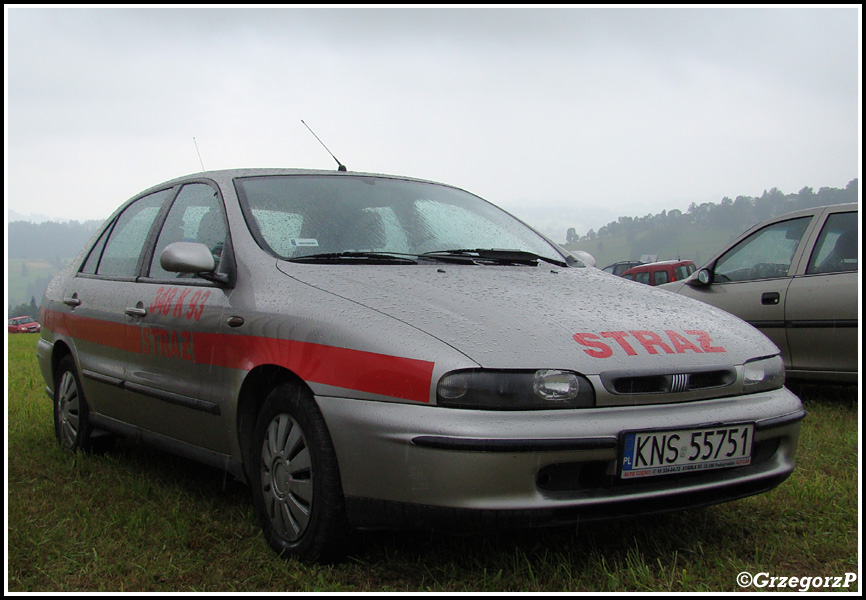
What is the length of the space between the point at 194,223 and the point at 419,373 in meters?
1.84

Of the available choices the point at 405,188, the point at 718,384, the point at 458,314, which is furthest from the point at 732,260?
the point at 458,314

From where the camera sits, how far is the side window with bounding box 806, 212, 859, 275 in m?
5.73

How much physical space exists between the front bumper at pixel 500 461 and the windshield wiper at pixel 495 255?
3.36ft

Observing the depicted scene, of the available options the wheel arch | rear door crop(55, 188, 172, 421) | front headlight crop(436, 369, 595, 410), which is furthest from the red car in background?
front headlight crop(436, 369, 595, 410)

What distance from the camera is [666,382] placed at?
2814 millimetres

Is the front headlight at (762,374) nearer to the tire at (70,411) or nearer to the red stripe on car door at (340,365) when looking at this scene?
the red stripe on car door at (340,365)

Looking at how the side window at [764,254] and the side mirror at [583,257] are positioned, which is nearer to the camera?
the side mirror at [583,257]

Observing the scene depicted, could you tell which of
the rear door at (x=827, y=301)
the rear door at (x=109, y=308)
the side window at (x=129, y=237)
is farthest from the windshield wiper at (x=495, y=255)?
the rear door at (x=827, y=301)

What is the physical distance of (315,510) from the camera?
2.87 m

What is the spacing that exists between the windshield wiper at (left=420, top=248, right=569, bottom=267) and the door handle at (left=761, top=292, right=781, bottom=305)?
2882 millimetres

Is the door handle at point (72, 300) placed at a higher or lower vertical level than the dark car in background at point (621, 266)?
higher

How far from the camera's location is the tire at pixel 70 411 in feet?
15.6

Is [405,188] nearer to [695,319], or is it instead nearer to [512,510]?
[695,319]

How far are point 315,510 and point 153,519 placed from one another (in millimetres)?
1065
